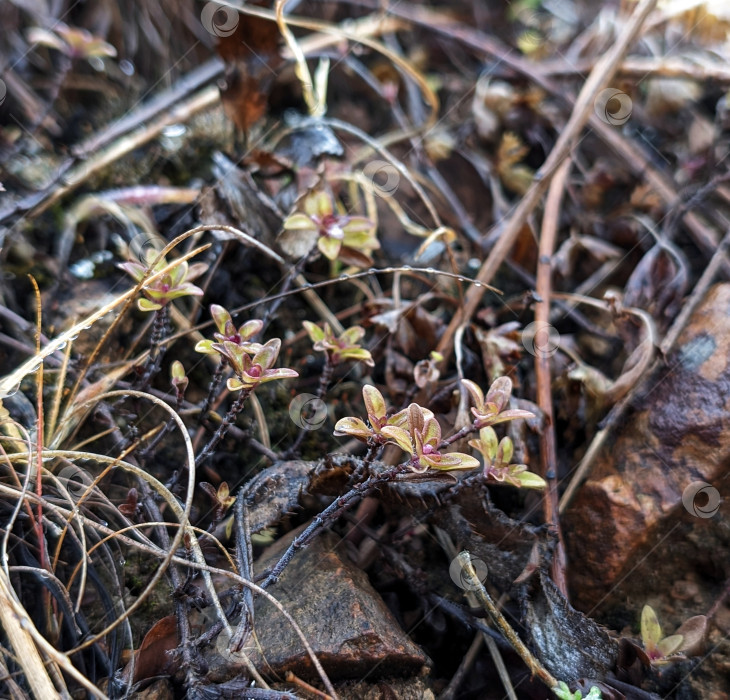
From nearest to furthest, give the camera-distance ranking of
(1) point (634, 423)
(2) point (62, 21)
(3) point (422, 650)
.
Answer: (3) point (422, 650) → (1) point (634, 423) → (2) point (62, 21)

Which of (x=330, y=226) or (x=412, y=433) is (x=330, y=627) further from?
(x=330, y=226)

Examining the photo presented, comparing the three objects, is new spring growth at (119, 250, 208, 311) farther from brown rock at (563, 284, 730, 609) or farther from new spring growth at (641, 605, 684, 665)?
new spring growth at (641, 605, 684, 665)

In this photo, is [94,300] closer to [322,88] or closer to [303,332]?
[303,332]

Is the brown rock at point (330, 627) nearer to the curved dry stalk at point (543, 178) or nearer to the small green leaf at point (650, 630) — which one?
the small green leaf at point (650, 630)

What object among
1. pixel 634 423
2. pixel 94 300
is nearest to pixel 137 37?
pixel 94 300

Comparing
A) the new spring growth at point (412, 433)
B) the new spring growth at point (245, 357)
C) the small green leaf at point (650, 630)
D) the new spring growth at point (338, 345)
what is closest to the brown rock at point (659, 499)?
the small green leaf at point (650, 630)
